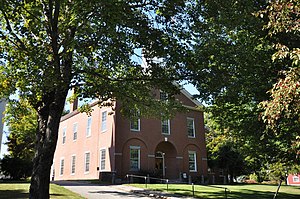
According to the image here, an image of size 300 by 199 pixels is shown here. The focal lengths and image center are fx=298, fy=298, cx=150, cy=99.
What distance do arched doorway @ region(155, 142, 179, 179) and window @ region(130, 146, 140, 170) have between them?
2.47m

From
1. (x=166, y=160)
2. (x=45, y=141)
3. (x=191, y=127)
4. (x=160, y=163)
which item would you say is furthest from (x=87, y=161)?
(x=45, y=141)

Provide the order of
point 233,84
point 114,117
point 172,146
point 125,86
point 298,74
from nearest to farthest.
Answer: point 298,74 → point 233,84 → point 125,86 → point 114,117 → point 172,146

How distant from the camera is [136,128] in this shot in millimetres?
27797

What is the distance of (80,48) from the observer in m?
9.98

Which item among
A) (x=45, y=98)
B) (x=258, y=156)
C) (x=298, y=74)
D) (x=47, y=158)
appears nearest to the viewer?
(x=298, y=74)

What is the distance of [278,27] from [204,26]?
12.7 ft

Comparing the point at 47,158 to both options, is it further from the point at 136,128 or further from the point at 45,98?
the point at 136,128

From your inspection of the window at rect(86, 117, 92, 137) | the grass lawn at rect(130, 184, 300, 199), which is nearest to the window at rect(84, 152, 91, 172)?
the window at rect(86, 117, 92, 137)

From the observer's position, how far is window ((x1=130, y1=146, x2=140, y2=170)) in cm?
2663

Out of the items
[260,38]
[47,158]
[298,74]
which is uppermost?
[260,38]

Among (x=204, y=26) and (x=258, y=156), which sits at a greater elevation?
(x=204, y=26)

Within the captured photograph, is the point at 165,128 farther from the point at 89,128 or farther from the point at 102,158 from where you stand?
the point at 89,128

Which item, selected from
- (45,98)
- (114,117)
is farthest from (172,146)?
(45,98)

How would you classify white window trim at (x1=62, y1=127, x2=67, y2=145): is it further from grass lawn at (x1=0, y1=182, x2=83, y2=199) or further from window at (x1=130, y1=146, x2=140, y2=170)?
grass lawn at (x1=0, y1=182, x2=83, y2=199)
